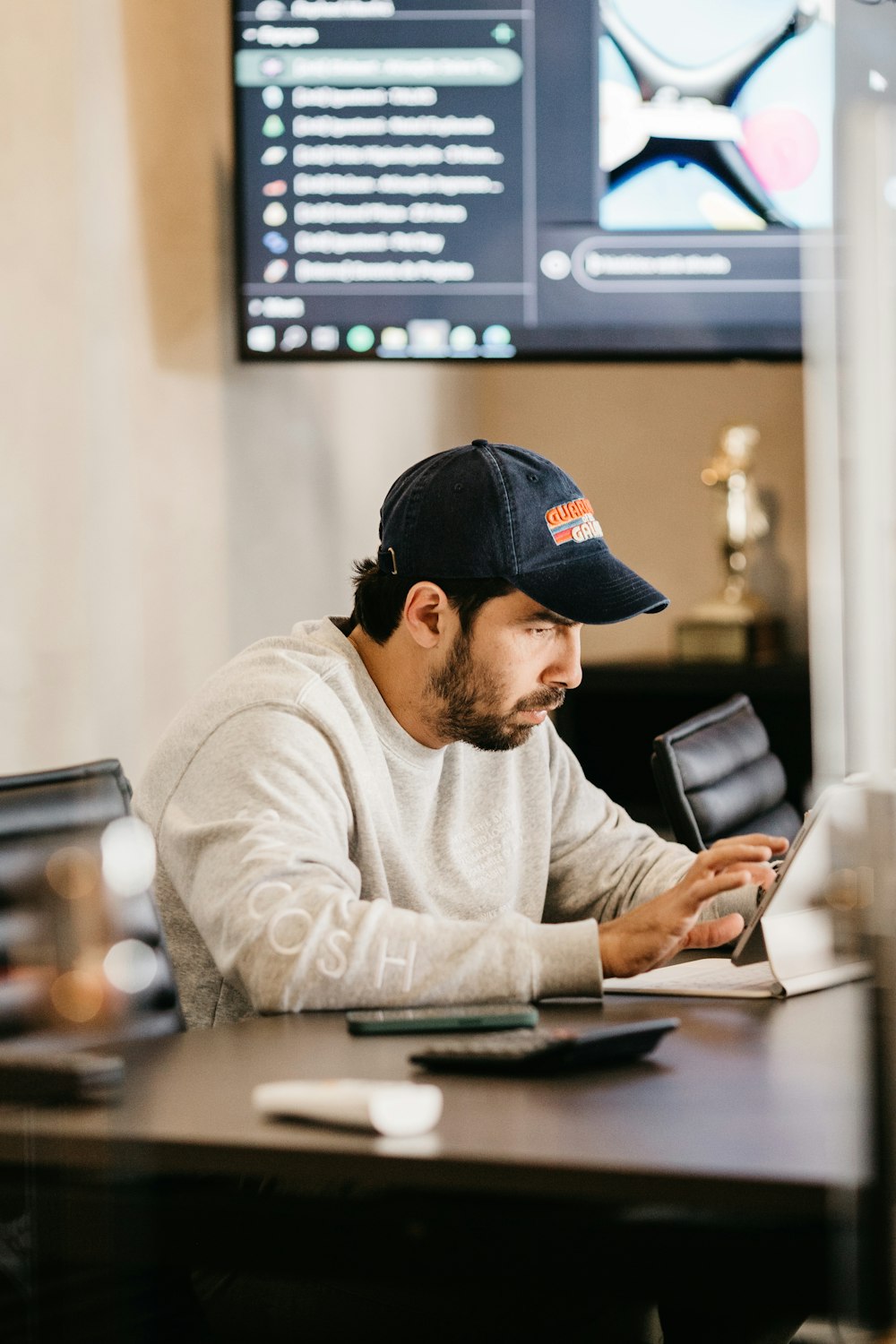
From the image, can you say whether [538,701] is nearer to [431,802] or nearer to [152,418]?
[431,802]

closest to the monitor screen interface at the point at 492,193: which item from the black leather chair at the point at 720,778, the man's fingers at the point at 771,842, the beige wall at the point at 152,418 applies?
the beige wall at the point at 152,418

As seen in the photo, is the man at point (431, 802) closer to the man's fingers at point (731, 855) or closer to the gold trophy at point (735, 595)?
the man's fingers at point (731, 855)

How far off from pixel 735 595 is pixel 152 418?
1505 millimetres

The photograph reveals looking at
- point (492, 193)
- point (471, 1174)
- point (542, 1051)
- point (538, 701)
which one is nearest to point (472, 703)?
point (538, 701)

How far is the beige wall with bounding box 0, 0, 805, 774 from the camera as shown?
1174 mm

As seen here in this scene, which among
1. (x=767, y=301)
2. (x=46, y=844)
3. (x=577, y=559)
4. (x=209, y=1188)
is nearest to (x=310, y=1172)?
(x=209, y=1188)

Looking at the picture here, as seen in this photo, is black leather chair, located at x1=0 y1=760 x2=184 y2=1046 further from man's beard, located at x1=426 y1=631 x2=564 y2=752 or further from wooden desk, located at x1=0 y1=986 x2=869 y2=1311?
man's beard, located at x1=426 y1=631 x2=564 y2=752

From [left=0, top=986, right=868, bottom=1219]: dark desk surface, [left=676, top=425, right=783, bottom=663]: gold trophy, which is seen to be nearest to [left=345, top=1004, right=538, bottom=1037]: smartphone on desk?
[left=0, top=986, right=868, bottom=1219]: dark desk surface

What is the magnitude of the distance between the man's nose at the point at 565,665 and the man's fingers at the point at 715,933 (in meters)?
0.24

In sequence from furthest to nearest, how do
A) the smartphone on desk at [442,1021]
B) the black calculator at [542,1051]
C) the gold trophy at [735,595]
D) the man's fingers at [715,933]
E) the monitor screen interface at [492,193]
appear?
the gold trophy at [735,595], the monitor screen interface at [492,193], the man's fingers at [715,933], the smartphone on desk at [442,1021], the black calculator at [542,1051]

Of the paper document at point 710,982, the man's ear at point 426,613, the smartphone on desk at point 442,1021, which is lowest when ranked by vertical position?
the paper document at point 710,982

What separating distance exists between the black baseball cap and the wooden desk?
1.94ft

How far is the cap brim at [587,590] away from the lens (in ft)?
4.33

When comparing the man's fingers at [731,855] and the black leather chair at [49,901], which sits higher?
the black leather chair at [49,901]
